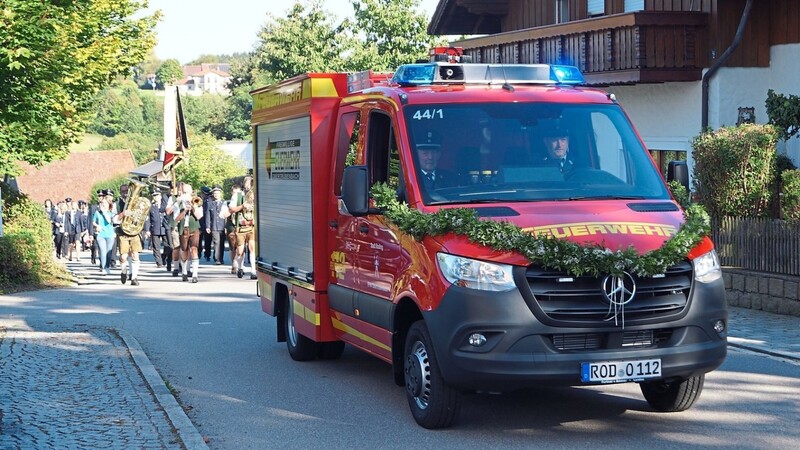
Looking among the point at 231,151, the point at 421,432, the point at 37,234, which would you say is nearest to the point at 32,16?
the point at 37,234

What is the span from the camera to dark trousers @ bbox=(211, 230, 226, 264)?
91.4 ft

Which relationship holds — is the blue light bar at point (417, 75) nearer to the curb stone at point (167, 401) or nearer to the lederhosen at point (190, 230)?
the curb stone at point (167, 401)

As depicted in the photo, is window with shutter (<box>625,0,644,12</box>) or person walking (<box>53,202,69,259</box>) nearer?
window with shutter (<box>625,0,644,12</box>)

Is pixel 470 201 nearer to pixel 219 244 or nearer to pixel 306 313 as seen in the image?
pixel 306 313

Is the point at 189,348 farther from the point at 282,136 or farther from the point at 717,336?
the point at 717,336

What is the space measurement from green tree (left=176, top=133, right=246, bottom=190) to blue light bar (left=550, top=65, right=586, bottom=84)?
5240 cm

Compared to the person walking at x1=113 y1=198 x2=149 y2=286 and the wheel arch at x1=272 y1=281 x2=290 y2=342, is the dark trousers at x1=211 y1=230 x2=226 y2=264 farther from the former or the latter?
the wheel arch at x1=272 y1=281 x2=290 y2=342

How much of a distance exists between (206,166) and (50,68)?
140ft

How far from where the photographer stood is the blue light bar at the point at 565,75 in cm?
953

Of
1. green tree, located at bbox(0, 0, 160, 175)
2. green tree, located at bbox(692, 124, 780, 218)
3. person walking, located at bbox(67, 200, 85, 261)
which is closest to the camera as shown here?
green tree, located at bbox(692, 124, 780, 218)

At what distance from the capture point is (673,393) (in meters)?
8.48

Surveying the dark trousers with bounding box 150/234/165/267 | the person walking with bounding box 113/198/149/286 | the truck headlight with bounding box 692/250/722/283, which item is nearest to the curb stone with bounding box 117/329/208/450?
the truck headlight with bounding box 692/250/722/283

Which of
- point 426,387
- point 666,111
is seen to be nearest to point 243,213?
point 666,111

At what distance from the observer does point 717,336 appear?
25.6 ft
